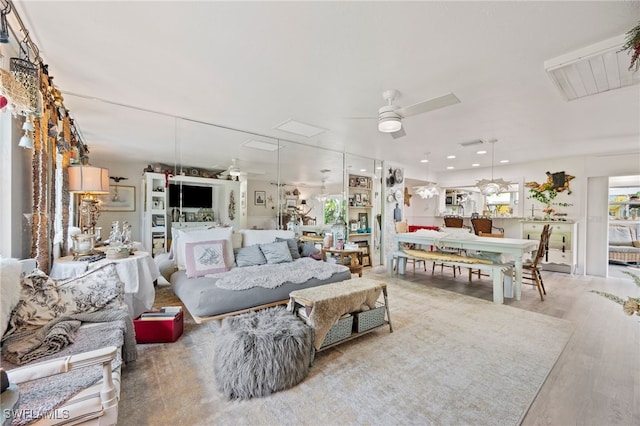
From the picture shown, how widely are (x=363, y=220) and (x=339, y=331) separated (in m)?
4.09

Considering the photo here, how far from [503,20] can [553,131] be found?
3.22 m

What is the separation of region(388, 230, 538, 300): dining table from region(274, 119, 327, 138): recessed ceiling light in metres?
2.59

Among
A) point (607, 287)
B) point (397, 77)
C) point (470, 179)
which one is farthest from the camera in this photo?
point (470, 179)

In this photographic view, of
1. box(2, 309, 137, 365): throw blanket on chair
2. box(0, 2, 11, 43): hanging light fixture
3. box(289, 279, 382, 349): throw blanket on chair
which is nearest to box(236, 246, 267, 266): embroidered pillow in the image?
box(289, 279, 382, 349): throw blanket on chair

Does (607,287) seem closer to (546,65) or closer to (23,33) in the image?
(546,65)

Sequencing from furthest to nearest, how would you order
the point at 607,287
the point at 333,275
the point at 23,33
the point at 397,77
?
1. the point at 607,287
2. the point at 333,275
3. the point at 397,77
4. the point at 23,33

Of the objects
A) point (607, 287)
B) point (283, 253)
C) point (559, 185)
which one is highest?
point (559, 185)

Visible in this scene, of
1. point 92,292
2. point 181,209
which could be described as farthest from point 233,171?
point 92,292

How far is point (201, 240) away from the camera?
335cm

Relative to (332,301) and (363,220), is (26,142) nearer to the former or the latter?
(332,301)

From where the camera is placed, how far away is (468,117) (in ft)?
11.0

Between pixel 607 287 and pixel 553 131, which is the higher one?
pixel 553 131

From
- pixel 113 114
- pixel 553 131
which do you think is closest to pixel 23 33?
pixel 113 114

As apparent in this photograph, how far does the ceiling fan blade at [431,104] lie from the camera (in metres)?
2.29
